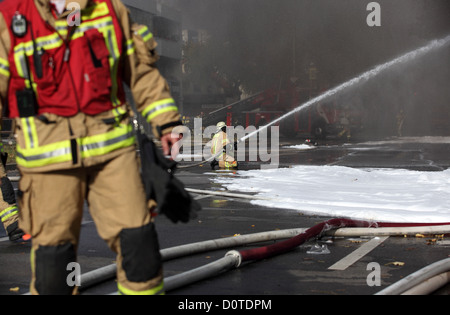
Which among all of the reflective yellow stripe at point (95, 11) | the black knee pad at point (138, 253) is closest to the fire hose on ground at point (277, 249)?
the black knee pad at point (138, 253)

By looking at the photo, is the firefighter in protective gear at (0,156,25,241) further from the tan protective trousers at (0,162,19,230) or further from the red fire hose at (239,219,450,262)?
the red fire hose at (239,219,450,262)

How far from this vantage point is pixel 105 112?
312 cm

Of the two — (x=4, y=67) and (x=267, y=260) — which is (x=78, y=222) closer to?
(x=4, y=67)

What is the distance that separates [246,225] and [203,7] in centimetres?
3497

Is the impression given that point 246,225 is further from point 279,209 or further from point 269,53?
point 269,53

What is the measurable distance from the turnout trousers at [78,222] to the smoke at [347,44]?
106 ft

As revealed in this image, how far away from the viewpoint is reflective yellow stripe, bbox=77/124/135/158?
9.91 feet

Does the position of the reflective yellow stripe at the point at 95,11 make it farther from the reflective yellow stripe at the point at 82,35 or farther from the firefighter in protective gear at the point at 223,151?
the firefighter in protective gear at the point at 223,151

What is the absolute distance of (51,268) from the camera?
2988 mm

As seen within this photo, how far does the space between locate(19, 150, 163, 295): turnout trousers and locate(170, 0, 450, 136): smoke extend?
32384 mm

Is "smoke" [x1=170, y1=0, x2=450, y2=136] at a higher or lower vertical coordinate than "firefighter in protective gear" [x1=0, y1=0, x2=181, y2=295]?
higher

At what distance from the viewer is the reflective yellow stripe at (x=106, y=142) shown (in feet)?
9.91

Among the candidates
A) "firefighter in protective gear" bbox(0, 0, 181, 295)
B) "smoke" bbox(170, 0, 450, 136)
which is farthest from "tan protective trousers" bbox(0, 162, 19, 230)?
"smoke" bbox(170, 0, 450, 136)
